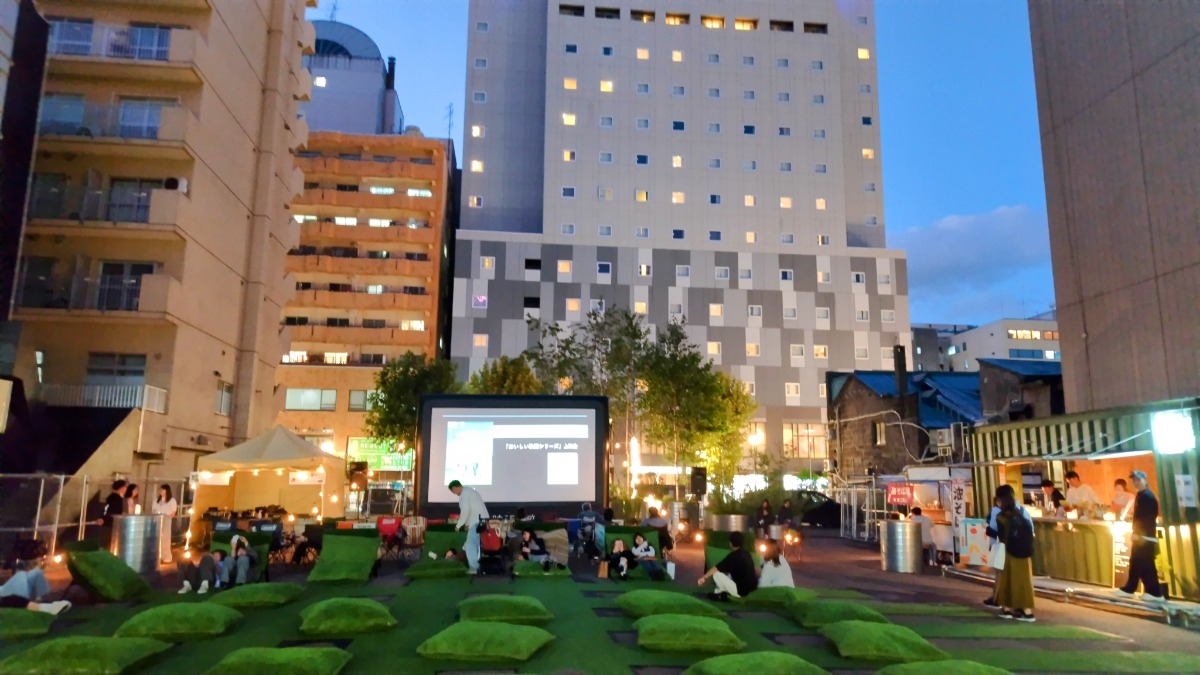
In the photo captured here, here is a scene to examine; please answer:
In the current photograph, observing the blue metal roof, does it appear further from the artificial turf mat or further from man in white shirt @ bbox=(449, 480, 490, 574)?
man in white shirt @ bbox=(449, 480, 490, 574)

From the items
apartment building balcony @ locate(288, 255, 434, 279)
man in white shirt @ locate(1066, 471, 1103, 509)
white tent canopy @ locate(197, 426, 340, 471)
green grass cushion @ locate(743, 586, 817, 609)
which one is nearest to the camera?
green grass cushion @ locate(743, 586, 817, 609)

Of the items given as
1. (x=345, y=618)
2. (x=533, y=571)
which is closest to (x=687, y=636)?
(x=345, y=618)

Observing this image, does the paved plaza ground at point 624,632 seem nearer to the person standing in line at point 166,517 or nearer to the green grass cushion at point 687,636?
the green grass cushion at point 687,636

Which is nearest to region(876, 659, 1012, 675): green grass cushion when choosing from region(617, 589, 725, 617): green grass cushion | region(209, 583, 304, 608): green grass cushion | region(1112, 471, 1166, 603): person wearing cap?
region(617, 589, 725, 617): green grass cushion

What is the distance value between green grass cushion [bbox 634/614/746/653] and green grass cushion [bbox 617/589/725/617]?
1139mm

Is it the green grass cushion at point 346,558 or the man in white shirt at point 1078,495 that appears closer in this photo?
the green grass cushion at point 346,558

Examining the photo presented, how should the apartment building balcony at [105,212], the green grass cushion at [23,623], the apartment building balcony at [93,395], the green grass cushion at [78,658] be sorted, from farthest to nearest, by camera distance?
the apartment building balcony at [105,212] < the apartment building balcony at [93,395] < the green grass cushion at [23,623] < the green grass cushion at [78,658]

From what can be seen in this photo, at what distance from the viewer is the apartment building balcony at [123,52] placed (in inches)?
915

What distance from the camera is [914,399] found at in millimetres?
32312

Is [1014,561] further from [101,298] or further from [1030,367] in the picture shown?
[101,298]

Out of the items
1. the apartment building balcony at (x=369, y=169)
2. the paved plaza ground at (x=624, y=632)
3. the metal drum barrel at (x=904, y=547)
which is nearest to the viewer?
Answer: the paved plaza ground at (x=624, y=632)

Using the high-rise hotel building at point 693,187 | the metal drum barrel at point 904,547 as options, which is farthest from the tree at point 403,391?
the metal drum barrel at point 904,547

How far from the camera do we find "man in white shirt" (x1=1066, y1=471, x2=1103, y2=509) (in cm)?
1393

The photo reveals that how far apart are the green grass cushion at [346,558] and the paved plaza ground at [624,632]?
14.6 inches
